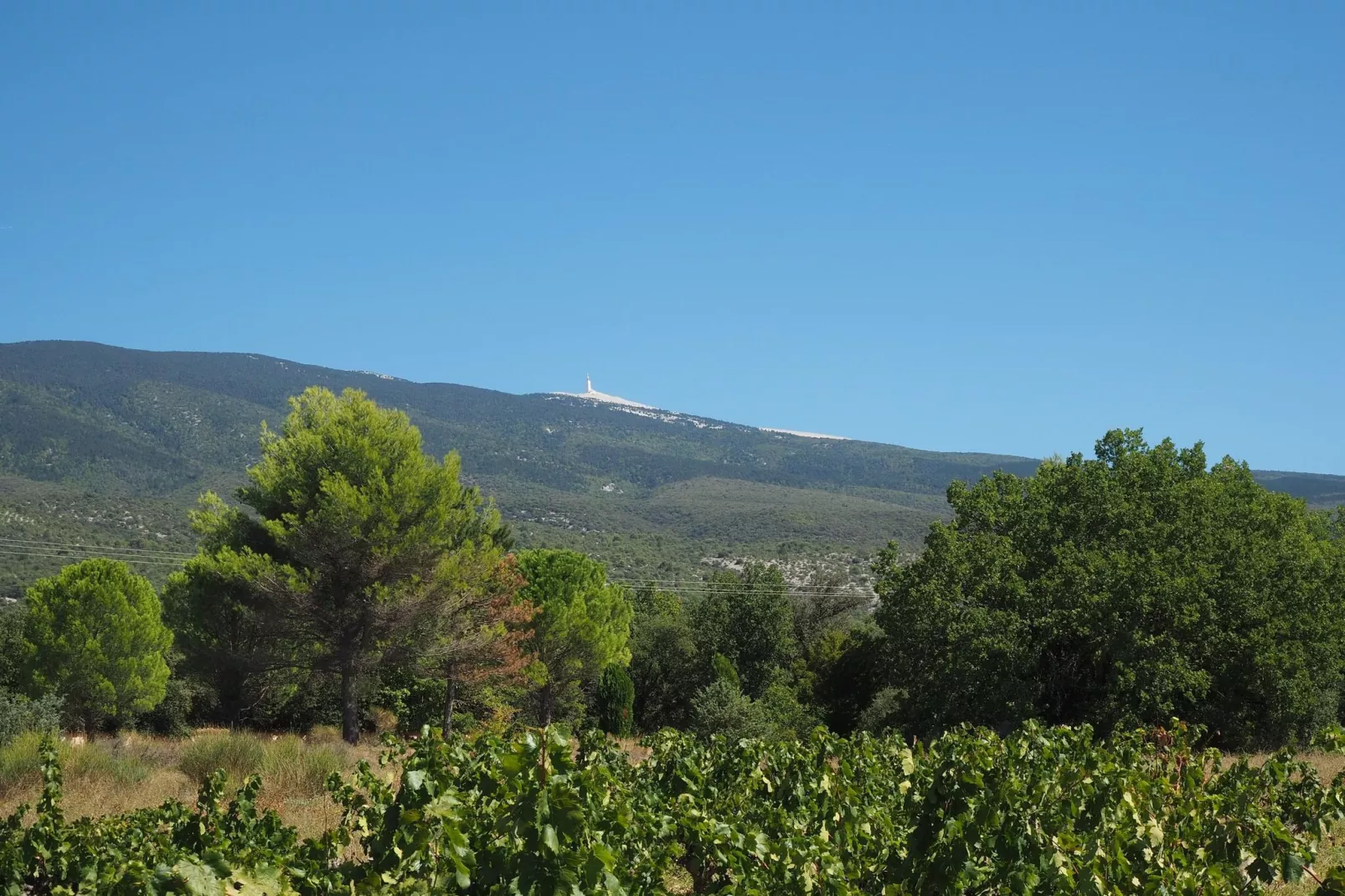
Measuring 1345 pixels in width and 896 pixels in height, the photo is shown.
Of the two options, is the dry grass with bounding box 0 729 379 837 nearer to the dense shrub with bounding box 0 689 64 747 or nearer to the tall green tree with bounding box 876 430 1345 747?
the dense shrub with bounding box 0 689 64 747

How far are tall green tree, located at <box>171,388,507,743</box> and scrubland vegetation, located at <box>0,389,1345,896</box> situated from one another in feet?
0.26

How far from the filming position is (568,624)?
1265 inches

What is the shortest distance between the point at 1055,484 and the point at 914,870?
69.2 feet

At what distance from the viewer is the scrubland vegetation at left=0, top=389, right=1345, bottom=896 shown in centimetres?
539

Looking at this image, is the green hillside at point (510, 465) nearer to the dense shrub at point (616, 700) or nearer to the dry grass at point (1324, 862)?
the dense shrub at point (616, 700)

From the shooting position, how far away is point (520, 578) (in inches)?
1045

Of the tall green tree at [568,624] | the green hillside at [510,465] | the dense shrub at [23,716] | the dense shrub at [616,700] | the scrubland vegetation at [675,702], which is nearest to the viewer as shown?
the scrubland vegetation at [675,702]

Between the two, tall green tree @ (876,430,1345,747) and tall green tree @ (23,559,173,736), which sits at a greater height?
tall green tree @ (876,430,1345,747)

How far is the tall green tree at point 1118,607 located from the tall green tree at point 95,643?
65.8 ft

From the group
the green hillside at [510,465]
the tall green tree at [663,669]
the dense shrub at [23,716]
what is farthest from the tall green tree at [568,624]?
the green hillside at [510,465]

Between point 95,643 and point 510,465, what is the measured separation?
112176mm

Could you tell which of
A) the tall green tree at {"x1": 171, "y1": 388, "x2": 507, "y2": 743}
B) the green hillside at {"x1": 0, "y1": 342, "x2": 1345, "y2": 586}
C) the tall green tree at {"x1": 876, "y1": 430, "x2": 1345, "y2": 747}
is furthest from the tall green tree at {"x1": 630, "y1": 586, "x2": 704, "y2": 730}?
the green hillside at {"x1": 0, "y1": 342, "x2": 1345, "y2": 586}

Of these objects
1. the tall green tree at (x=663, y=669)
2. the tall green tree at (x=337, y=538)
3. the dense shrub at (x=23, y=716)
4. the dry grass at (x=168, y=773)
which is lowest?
the tall green tree at (x=663, y=669)

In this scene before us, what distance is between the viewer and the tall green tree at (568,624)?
105 feet
